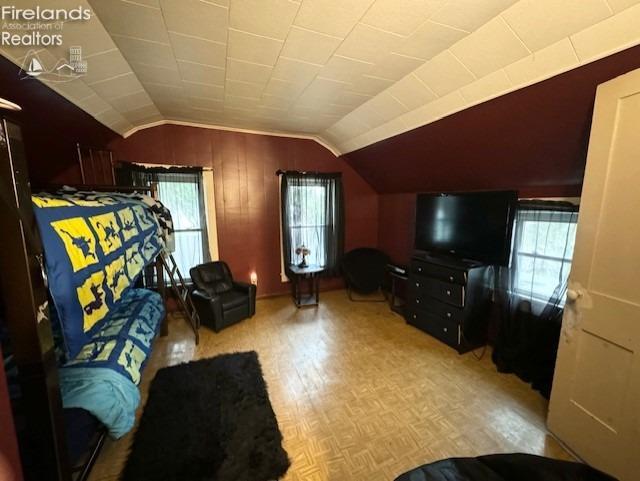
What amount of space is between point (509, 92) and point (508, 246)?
138cm

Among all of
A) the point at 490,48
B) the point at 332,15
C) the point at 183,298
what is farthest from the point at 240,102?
the point at 183,298

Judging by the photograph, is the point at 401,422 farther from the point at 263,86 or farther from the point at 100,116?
the point at 100,116

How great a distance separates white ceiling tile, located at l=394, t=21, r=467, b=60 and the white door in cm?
89

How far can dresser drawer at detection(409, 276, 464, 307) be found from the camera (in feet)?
8.71

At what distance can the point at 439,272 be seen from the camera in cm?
285

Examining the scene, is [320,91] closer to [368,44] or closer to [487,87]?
[368,44]

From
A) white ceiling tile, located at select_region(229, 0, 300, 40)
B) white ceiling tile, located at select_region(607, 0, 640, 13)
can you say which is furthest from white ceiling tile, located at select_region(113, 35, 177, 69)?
white ceiling tile, located at select_region(607, 0, 640, 13)

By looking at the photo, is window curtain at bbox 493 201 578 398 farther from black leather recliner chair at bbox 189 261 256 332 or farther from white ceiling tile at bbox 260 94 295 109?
black leather recliner chair at bbox 189 261 256 332

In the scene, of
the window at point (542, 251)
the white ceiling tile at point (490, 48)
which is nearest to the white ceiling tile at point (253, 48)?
the white ceiling tile at point (490, 48)

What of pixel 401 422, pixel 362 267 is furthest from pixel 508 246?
pixel 362 267

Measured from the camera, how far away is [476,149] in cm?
243

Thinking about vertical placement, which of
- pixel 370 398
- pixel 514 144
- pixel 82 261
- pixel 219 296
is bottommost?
pixel 370 398

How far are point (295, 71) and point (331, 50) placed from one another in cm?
40

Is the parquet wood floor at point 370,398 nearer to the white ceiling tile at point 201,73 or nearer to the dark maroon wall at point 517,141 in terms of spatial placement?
the dark maroon wall at point 517,141
